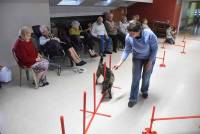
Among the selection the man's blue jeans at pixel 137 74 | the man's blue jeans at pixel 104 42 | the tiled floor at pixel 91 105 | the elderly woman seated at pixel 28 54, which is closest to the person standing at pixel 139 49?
the man's blue jeans at pixel 137 74

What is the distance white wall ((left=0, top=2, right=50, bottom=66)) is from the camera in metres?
3.95

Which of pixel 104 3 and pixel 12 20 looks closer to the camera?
pixel 12 20

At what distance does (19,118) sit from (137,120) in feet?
4.76

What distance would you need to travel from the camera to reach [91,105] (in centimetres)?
291

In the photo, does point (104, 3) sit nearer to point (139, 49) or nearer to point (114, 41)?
point (114, 41)

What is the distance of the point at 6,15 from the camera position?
3.96 metres

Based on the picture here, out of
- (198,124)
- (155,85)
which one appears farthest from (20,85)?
(198,124)

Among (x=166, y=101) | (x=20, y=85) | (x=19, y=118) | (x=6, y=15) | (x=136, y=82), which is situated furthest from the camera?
(x=6, y=15)

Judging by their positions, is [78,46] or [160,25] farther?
[160,25]

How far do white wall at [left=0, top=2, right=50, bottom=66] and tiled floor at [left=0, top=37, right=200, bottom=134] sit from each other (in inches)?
19.2

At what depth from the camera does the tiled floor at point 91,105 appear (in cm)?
244

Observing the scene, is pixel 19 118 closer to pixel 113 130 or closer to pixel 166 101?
pixel 113 130

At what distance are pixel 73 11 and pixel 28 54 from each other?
3.17 meters

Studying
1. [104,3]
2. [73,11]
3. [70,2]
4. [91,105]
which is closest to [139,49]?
[91,105]
